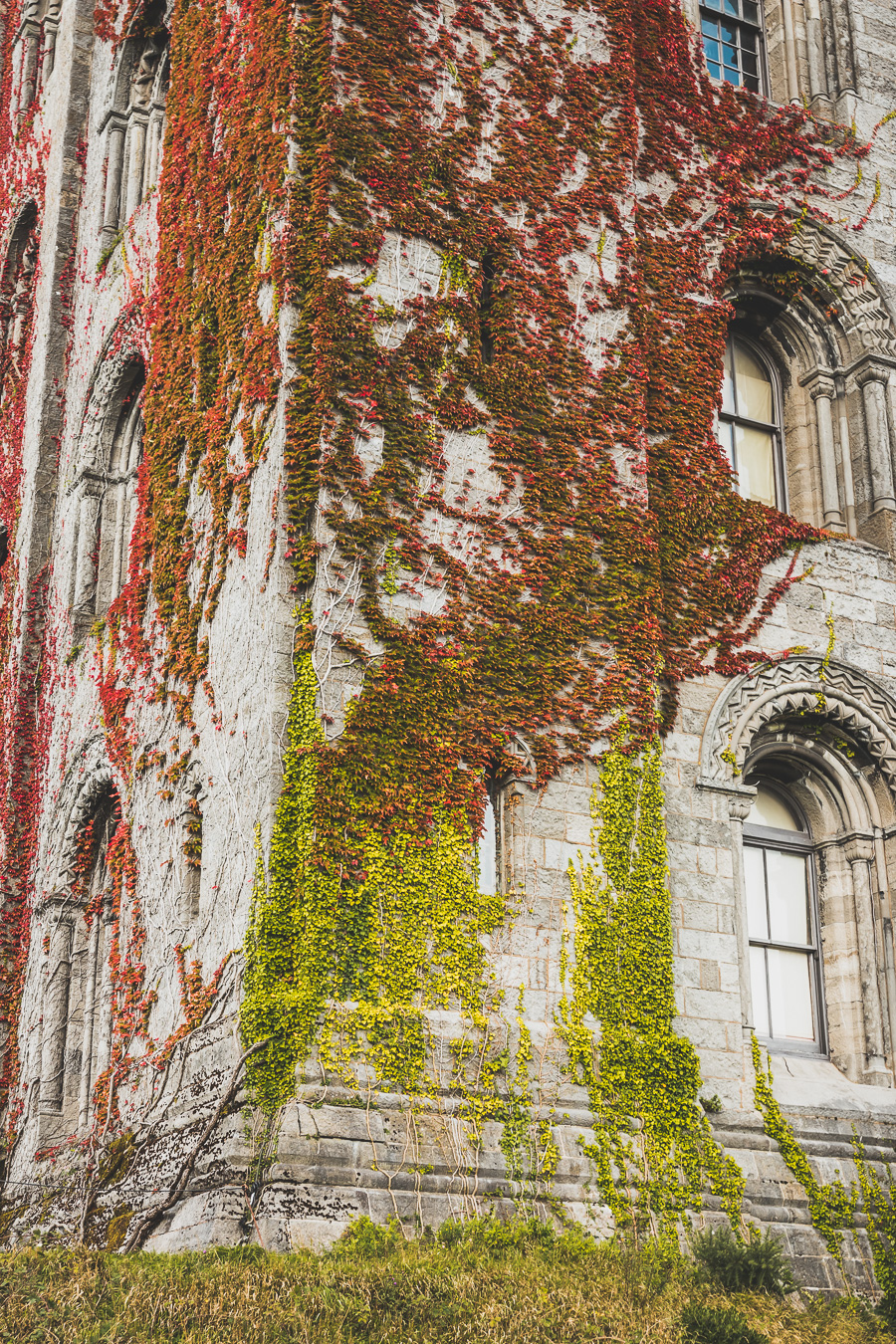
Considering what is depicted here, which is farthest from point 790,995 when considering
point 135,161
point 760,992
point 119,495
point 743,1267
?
point 135,161

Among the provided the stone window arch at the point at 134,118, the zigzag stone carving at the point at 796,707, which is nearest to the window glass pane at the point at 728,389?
the zigzag stone carving at the point at 796,707

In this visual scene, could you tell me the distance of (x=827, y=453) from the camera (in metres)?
15.3

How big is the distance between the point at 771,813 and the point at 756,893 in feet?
2.74

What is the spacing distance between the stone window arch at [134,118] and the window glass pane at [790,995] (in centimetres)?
1104

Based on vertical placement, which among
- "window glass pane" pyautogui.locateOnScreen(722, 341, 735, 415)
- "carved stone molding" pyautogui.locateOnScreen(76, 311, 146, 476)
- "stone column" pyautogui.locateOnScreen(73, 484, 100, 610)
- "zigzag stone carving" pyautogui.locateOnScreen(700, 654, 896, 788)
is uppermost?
"carved stone molding" pyautogui.locateOnScreen(76, 311, 146, 476)

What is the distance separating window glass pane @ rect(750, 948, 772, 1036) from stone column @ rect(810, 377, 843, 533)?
435 cm

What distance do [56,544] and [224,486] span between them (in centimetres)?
576

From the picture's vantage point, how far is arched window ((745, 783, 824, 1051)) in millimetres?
13406

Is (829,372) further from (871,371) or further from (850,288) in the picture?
(850,288)

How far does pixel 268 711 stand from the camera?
11078 mm

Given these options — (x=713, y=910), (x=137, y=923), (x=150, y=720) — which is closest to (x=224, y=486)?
(x=150, y=720)

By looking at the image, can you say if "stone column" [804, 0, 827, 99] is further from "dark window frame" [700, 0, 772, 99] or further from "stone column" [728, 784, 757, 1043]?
"stone column" [728, 784, 757, 1043]

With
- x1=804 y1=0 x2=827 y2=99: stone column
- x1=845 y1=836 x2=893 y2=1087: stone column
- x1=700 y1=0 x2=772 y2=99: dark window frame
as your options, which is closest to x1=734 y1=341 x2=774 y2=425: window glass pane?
x1=700 y1=0 x2=772 y2=99: dark window frame

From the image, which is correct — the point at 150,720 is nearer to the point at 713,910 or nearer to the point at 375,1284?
the point at 713,910
